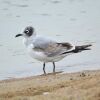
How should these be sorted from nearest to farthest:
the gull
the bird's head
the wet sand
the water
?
the wet sand < the gull < the bird's head < the water

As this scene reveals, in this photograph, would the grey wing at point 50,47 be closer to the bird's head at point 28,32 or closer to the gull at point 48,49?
the gull at point 48,49

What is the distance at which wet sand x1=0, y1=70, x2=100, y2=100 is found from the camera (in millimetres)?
6480

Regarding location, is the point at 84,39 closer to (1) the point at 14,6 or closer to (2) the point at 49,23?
(2) the point at 49,23

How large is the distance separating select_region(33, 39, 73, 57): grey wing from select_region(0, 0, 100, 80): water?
83 cm

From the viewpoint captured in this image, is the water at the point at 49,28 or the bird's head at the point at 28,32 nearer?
the bird's head at the point at 28,32

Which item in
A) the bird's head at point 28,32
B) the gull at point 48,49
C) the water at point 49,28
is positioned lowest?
the water at point 49,28

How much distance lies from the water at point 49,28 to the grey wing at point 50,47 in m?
0.83

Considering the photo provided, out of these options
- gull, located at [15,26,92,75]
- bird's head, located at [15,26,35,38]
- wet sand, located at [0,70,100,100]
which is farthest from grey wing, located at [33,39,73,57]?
wet sand, located at [0,70,100,100]

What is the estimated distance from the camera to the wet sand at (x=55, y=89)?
6480 mm

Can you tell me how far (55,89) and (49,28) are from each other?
235 inches

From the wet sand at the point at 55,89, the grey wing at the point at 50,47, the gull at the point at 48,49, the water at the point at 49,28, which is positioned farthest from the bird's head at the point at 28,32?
the wet sand at the point at 55,89

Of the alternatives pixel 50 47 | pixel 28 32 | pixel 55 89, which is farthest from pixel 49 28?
pixel 55 89

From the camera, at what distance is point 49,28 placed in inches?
519

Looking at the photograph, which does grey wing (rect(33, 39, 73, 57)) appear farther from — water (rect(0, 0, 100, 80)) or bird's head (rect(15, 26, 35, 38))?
water (rect(0, 0, 100, 80))
